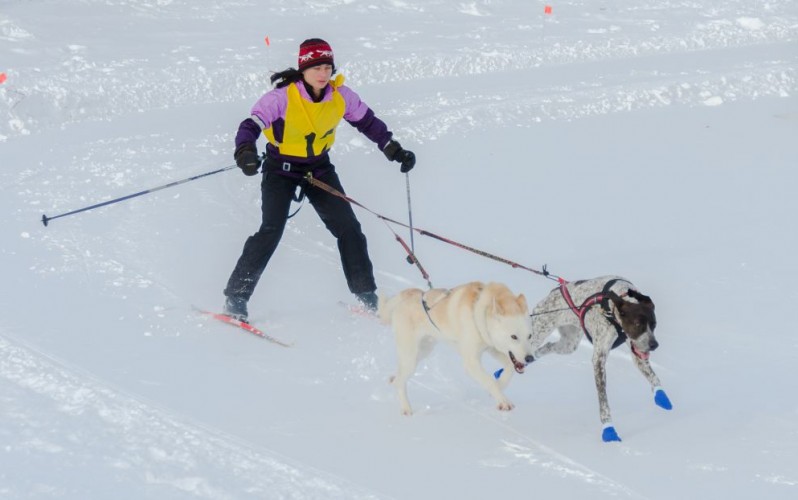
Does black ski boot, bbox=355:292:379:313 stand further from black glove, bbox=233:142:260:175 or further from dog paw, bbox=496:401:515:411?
dog paw, bbox=496:401:515:411

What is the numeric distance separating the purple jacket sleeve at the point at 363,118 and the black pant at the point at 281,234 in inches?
12.0

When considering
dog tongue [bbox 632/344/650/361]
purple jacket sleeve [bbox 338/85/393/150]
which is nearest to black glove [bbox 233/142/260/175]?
purple jacket sleeve [bbox 338/85/393/150]

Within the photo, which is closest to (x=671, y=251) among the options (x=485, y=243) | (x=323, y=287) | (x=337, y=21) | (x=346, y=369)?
(x=485, y=243)

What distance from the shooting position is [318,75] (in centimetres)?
526

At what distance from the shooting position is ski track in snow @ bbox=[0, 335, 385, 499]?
3797 millimetres

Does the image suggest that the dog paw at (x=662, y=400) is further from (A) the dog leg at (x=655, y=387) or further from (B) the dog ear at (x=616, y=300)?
(B) the dog ear at (x=616, y=300)

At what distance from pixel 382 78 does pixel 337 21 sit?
1962 millimetres

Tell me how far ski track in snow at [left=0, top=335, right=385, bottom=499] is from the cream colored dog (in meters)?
0.74

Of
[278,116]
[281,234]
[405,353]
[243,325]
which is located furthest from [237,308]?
[405,353]

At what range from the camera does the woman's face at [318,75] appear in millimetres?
5250

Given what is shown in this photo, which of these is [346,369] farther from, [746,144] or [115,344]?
[746,144]

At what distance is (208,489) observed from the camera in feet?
12.3

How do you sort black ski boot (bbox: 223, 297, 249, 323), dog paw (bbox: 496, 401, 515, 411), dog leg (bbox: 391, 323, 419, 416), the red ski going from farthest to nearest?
black ski boot (bbox: 223, 297, 249, 323) < the red ski < dog leg (bbox: 391, 323, 419, 416) < dog paw (bbox: 496, 401, 515, 411)

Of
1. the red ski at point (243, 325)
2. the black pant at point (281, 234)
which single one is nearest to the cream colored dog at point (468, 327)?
the red ski at point (243, 325)
